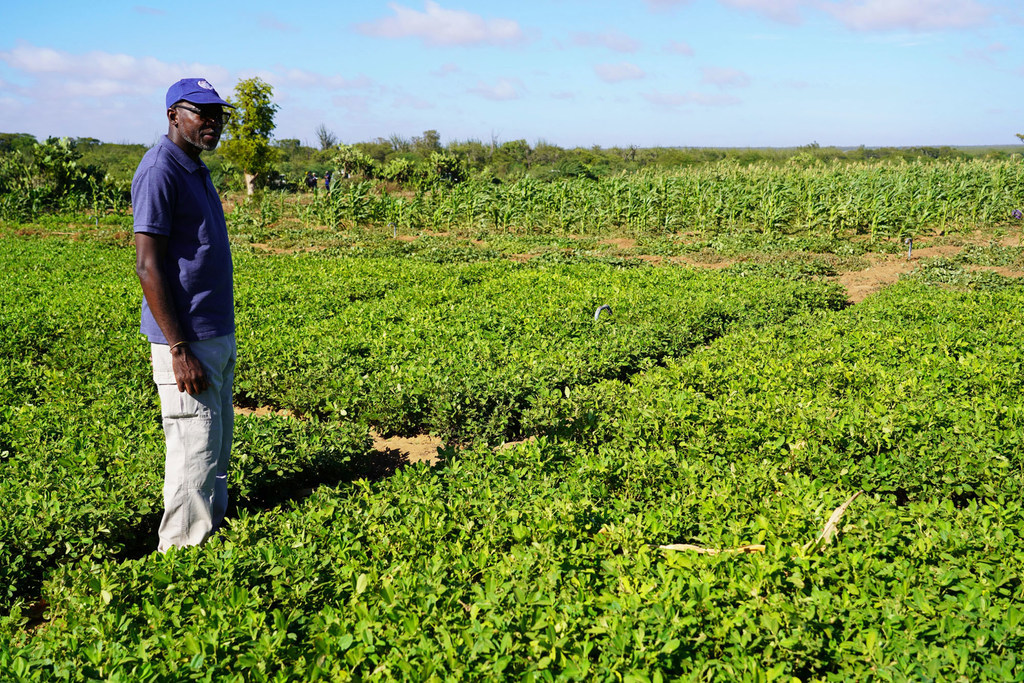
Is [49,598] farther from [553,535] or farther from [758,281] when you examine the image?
[758,281]

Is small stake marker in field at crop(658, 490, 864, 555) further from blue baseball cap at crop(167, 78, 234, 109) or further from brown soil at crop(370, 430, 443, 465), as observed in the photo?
blue baseball cap at crop(167, 78, 234, 109)

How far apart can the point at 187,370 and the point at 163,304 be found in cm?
35

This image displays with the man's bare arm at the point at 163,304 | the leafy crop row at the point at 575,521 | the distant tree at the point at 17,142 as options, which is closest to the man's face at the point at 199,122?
the man's bare arm at the point at 163,304

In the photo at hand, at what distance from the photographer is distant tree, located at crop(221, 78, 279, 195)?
3212cm

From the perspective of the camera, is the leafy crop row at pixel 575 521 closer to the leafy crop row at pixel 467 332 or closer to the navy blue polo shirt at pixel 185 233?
the leafy crop row at pixel 467 332

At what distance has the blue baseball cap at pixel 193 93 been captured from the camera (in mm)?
3508

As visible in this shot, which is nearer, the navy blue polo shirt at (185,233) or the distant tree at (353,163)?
the navy blue polo shirt at (185,233)

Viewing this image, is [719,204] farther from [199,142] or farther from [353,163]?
[353,163]

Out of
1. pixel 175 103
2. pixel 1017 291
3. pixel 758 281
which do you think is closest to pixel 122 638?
pixel 175 103

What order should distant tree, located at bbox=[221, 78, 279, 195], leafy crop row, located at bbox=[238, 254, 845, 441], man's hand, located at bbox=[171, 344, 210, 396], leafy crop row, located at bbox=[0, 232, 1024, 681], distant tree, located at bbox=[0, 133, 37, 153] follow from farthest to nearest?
distant tree, located at bbox=[0, 133, 37, 153] → distant tree, located at bbox=[221, 78, 279, 195] → leafy crop row, located at bbox=[238, 254, 845, 441] → man's hand, located at bbox=[171, 344, 210, 396] → leafy crop row, located at bbox=[0, 232, 1024, 681]

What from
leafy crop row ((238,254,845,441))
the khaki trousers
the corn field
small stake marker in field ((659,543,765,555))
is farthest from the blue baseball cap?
the corn field

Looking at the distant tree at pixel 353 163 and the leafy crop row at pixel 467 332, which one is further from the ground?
the distant tree at pixel 353 163

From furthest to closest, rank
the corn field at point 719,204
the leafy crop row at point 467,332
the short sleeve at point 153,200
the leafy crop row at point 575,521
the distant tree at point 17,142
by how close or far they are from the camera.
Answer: the distant tree at point 17,142
the corn field at point 719,204
the leafy crop row at point 467,332
the short sleeve at point 153,200
the leafy crop row at point 575,521

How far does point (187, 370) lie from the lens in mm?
3523
